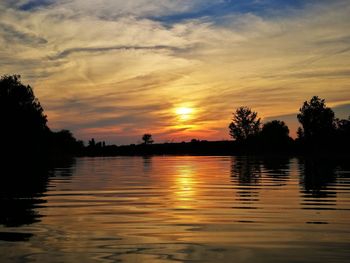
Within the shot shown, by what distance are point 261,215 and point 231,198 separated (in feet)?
19.1

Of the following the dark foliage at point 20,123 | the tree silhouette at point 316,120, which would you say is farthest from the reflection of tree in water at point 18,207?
the tree silhouette at point 316,120

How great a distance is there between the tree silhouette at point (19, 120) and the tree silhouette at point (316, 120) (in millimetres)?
115915

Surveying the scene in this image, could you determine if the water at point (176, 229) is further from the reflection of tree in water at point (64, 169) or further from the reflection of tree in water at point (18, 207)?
the reflection of tree in water at point (64, 169)

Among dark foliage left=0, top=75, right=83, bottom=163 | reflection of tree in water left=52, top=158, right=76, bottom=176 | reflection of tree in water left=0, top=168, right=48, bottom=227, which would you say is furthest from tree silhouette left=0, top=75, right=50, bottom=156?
reflection of tree in water left=0, top=168, right=48, bottom=227

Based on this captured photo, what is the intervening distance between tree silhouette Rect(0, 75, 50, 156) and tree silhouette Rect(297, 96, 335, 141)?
A: 11591 centimetres

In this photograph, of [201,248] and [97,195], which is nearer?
[201,248]

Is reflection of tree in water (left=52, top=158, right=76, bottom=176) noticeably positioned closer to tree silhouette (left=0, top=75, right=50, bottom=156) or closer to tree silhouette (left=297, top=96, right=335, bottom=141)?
tree silhouette (left=0, top=75, right=50, bottom=156)

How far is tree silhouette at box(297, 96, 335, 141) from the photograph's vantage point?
190375mm

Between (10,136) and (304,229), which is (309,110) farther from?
(304,229)

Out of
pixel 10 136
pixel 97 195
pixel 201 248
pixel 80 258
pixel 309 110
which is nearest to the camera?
pixel 80 258

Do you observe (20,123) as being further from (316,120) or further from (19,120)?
(316,120)

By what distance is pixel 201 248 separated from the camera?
32.6ft

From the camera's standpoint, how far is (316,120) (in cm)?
19488

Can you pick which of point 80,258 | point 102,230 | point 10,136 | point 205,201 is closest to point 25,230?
point 102,230
